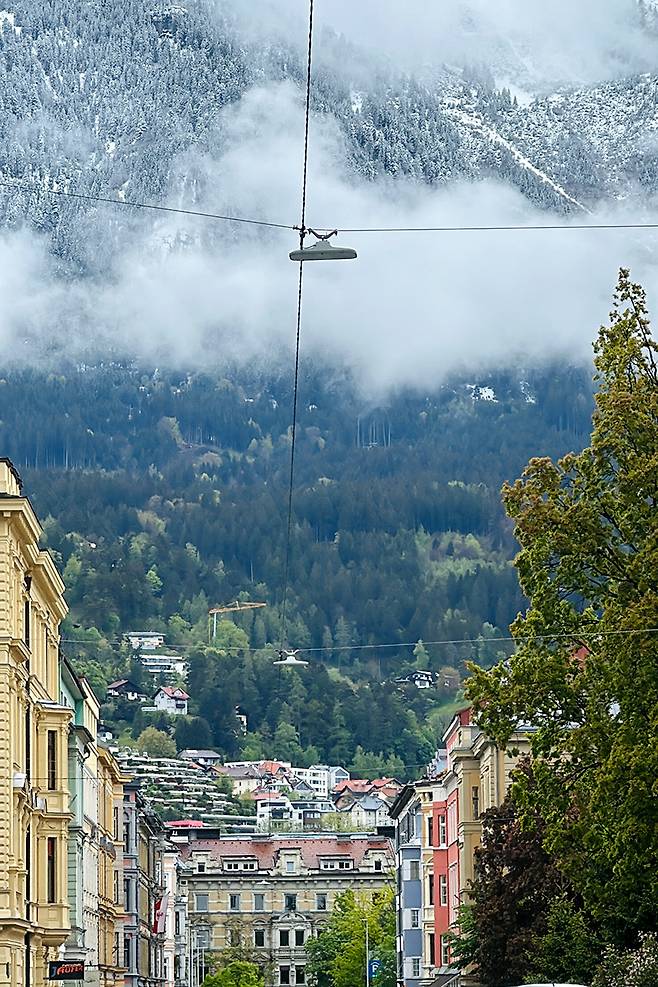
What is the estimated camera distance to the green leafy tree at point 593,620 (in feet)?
122

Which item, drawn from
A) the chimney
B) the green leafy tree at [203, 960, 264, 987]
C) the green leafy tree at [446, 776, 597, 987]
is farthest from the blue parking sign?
the chimney

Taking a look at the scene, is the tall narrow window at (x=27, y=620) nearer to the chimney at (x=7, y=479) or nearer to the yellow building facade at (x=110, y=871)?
the chimney at (x=7, y=479)

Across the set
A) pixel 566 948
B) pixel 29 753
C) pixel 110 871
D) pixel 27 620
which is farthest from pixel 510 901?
pixel 110 871

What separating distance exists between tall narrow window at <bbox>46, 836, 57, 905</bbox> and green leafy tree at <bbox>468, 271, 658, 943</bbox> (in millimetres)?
29375

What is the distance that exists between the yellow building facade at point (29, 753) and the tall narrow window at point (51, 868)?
3 cm

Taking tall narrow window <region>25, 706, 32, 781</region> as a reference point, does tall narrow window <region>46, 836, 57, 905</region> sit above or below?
below

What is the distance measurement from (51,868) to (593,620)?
3227cm

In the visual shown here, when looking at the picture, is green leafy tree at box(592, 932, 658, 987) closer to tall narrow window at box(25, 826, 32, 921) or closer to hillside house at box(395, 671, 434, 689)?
tall narrow window at box(25, 826, 32, 921)

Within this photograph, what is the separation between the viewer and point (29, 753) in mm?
62406

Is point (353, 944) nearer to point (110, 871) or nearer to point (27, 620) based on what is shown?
point (110, 871)

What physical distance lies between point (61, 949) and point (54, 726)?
1182 centimetres

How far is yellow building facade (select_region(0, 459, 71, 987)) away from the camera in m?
56.5

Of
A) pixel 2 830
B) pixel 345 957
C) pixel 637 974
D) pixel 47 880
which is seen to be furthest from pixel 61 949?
pixel 345 957

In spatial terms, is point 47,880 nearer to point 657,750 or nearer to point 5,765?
point 5,765
